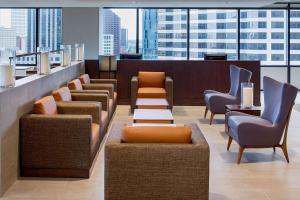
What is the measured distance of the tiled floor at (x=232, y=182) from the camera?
14.1 ft

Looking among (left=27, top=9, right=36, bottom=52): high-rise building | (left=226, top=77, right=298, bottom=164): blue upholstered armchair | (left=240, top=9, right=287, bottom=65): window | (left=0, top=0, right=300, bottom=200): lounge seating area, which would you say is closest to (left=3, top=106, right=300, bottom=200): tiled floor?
(left=0, top=0, right=300, bottom=200): lounge seating area

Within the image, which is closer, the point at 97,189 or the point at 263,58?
Answer: the point at 97,189

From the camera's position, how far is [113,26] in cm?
1488

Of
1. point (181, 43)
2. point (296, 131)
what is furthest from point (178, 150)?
point (181, 43)

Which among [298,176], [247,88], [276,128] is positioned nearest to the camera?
[298,176]

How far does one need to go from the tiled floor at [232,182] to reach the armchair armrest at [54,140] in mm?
214

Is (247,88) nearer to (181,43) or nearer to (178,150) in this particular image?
(178,150)

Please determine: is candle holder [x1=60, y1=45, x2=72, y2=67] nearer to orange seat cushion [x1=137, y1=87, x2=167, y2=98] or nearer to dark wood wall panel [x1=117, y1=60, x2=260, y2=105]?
orange seat cushion [x1=137, y1=87, x2=167, y2=98]

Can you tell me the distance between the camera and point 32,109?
5.13m

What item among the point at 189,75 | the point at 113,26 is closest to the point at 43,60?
the point at 189,75

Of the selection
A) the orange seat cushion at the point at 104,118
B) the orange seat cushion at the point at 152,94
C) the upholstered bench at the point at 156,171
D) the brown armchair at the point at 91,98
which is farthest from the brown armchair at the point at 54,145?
the orange seat cushion at the point at 152,94

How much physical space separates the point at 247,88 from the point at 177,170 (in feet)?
11.6

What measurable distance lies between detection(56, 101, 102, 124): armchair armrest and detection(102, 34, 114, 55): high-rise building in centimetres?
925

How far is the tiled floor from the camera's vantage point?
4289 mm
